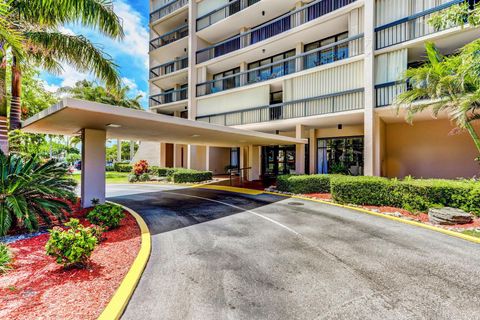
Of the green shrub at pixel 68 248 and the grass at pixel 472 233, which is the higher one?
the green shrub at pixel 68 248

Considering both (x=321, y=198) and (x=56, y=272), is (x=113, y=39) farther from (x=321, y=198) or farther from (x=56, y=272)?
(x=321, y=198)

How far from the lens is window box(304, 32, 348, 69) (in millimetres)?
14135

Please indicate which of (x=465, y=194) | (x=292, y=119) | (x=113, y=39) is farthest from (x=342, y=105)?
(x=113, y=39)

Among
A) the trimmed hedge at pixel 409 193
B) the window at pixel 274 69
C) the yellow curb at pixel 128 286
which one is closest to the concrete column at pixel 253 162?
the window at pixel 274 69

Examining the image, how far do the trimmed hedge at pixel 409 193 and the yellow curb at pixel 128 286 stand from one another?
815 centimetres

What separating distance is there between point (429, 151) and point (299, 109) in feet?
26.2

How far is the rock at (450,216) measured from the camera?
6.76m

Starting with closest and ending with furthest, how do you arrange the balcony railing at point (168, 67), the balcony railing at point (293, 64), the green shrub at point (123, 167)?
1. the balcony railing at point (293, 64)
2. the balcony railing at point (168, 67)
3. the green shrub at point (123, 167)

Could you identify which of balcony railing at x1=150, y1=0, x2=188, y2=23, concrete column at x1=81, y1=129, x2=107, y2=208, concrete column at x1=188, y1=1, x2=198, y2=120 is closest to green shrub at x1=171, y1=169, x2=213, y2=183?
concrete column at x1=188, y1=1, x2=198, y2=120

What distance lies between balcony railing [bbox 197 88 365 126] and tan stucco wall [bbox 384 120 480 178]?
4212mm

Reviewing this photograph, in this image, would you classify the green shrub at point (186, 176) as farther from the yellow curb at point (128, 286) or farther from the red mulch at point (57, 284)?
the red mulch at point (57, 284)

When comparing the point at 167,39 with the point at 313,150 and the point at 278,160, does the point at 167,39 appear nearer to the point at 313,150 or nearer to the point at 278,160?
the point at 278,160

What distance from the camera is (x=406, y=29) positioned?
1159 cm

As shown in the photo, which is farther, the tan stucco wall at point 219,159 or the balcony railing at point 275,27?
the tan stucco wall at point 219,159
